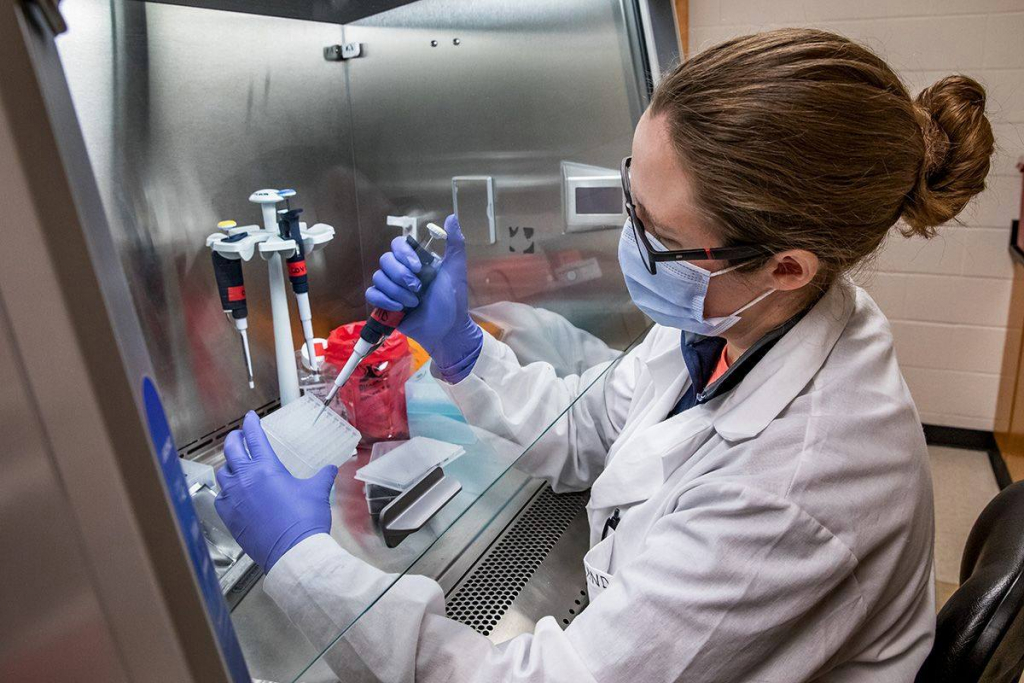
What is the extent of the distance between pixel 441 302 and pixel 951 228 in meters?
2.16

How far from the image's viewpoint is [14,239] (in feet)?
1.24

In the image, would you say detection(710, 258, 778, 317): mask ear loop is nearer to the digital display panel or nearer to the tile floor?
the digital display panel

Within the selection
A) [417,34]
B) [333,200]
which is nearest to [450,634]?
[333,200]

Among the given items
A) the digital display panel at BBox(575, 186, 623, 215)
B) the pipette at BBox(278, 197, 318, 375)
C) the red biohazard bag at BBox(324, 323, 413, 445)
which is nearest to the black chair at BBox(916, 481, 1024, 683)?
the red biohazard bag at BBox(324, 323, 413, 445)

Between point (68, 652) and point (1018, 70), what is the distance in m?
2.89

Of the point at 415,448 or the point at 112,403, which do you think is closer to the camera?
the point at 112,403

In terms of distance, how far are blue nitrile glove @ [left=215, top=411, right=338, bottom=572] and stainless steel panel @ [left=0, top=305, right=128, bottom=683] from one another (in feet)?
0.83

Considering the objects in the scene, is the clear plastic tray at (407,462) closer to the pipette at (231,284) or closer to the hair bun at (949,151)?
the pipette at (231,284)

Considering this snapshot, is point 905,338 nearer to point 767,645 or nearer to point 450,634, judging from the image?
point 767,645

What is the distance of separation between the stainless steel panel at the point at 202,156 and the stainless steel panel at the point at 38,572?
0.59m

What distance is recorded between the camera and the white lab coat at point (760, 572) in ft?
2.46

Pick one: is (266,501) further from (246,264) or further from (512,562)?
(246,264)

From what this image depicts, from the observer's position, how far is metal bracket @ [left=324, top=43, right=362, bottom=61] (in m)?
1.34

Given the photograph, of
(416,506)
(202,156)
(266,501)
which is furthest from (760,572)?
(202,156)
